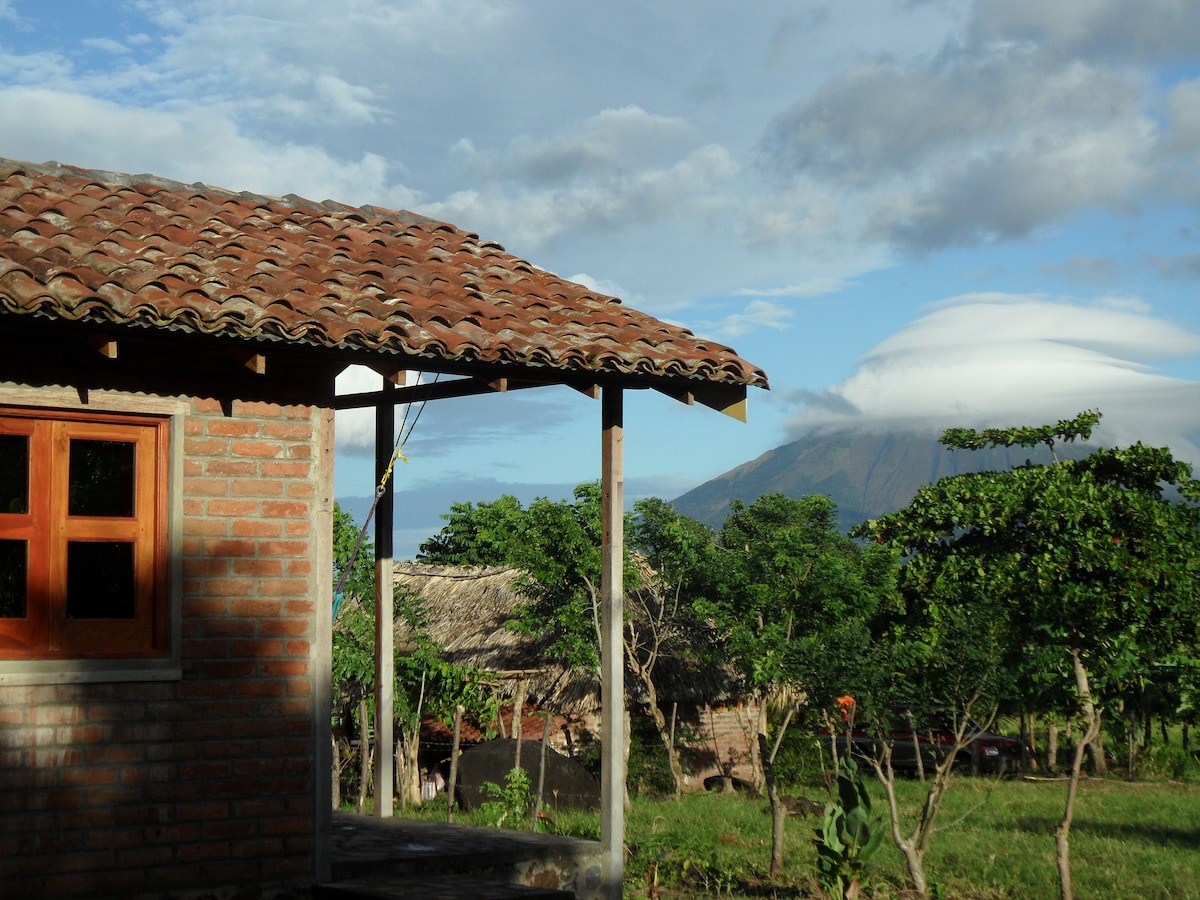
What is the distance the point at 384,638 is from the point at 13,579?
3.19 m

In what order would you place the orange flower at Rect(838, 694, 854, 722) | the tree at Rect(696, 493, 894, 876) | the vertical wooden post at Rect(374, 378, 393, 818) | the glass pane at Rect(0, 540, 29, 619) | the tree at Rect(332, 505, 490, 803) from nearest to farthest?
the glass pane at Rect(0, 540, 29, 619) → the vertical wooden post at Rect(374, 378, 393, 818) → the orange flower at Rect(838, 694, 854, 722) → the tree at Rect(332, 505, 490, 803) → the tree at Rect(696, 493, 894, 876)

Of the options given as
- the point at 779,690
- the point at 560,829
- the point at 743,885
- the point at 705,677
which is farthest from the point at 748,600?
the point at 743,885

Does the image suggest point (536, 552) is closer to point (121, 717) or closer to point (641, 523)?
point (641, 523)

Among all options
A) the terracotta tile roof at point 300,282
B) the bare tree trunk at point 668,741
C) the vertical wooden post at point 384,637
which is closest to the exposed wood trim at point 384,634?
the vertical wooden post at point 384,637

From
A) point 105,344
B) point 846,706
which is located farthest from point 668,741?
point 105,344

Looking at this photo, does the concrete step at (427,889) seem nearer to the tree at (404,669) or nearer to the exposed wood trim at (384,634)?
the exposed wood trim at (384,634)

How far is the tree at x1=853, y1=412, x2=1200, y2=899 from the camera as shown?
2088 centimetres

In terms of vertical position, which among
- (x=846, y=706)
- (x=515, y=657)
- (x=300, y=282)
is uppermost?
(x=300, y=282)

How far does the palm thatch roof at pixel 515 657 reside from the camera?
2323cm

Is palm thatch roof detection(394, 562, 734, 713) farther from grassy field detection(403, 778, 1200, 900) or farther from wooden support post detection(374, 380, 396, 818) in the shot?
wooden support post detection(374, 380, 396, 818)

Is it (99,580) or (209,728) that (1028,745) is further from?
(99,580)

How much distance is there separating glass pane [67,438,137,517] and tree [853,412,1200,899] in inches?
618

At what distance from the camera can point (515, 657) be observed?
24312 mm

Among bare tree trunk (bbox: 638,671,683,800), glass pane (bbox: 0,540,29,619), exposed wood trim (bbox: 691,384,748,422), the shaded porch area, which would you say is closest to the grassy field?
bare tree trunk (bbox: 638,671,683,800)
